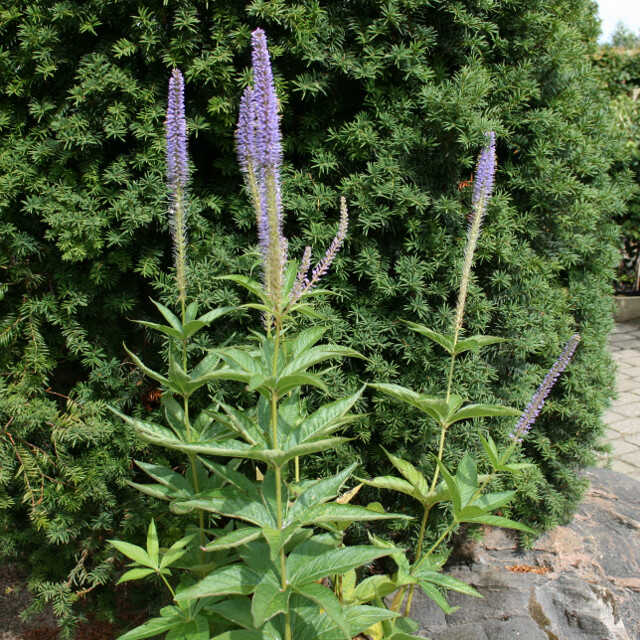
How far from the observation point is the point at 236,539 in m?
1.78

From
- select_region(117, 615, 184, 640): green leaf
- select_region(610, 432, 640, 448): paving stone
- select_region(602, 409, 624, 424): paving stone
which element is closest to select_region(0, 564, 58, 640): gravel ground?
select_region(117, 615, 184, 640): green leaf

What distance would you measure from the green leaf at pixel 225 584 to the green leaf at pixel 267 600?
0.04 metres

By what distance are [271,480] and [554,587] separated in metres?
1.86

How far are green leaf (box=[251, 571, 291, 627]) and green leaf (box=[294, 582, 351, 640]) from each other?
58mm

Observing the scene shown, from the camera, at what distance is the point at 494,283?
288 centimetres

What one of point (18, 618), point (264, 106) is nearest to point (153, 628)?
point (264, 106)

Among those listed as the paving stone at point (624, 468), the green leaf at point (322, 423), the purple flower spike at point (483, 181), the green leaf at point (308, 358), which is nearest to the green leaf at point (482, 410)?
the green leaf at point (322, 423)

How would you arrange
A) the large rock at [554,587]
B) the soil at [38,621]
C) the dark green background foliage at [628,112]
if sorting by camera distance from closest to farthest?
the large rock at [554,587] → the soil at [38,621] → the dark green background foliage at [628,112]

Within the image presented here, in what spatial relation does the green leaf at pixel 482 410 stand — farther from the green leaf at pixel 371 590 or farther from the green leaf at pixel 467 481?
the green leaf at pixel 371 590

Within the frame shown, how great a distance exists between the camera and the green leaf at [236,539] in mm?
1747

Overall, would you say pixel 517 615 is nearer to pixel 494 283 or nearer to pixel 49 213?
pixel 494 283

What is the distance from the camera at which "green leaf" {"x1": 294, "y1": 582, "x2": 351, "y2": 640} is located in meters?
1.65

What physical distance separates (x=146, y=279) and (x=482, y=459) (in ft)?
6.10

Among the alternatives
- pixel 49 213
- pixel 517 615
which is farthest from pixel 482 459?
pixel 49 213
